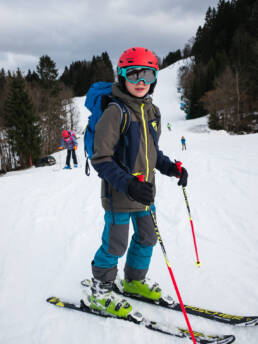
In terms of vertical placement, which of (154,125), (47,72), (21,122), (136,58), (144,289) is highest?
(47,72)

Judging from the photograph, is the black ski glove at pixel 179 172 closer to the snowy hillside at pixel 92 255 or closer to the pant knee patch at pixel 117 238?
the pant knee patch at pixel 117 238

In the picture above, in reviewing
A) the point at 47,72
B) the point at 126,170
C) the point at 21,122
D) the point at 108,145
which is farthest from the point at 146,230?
the point at 47,72

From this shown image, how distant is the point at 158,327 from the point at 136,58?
2.31 metres

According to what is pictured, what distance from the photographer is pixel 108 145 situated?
5.48ft

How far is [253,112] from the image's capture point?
1281 inches

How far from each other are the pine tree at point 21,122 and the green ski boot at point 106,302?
92.1ft

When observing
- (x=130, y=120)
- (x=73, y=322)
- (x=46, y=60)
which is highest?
(x=46, y=60)

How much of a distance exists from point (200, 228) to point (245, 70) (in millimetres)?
42539

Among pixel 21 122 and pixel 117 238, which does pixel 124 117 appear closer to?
pixel 117 238

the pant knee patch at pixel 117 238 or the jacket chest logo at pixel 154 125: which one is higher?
the jacket chest logo at pixel 154 125

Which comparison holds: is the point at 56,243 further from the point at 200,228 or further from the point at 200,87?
the point at 200,87

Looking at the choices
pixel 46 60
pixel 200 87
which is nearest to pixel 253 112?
pixel 200 87

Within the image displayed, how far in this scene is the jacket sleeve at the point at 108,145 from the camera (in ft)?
5.37

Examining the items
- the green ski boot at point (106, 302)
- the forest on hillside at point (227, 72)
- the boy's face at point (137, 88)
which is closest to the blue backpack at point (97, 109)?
the boy's face at point (137, 88)
